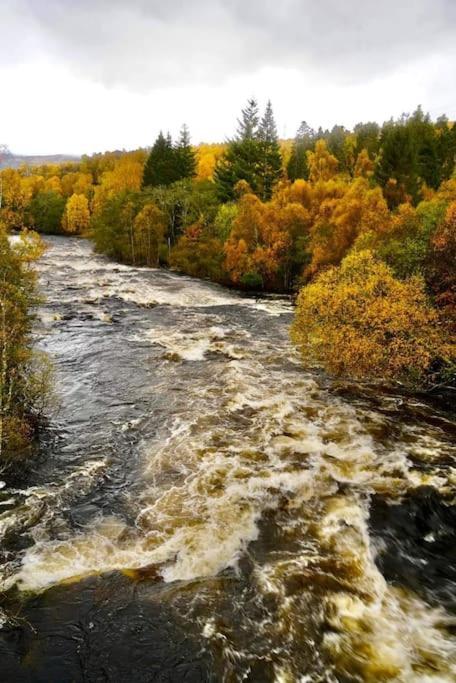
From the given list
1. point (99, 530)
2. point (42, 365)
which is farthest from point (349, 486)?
point (42, 365)

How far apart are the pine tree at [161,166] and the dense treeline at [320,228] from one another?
27 centimetres

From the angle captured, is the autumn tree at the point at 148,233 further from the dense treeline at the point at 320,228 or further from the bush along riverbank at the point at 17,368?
the bush along riverbank at the point at 17,368

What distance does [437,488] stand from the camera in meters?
16.8

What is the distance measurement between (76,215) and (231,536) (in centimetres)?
10371

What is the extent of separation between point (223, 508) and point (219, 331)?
23.2 meters

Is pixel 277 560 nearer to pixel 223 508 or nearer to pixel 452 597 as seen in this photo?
pixel 223 508

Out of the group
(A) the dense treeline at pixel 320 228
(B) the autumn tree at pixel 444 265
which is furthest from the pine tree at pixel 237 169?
(B) the autumn tree at pixel 444 265

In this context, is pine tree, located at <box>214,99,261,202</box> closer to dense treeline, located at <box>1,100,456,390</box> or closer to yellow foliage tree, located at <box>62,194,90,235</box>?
dense treeline, located at <box>1,100,456,390</box>

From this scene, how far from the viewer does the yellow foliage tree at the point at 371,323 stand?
2331 centimetres

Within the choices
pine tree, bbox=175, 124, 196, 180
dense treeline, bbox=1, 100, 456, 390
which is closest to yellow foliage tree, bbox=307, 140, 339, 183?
dense treeline, bbox=1, 100, 456, 390

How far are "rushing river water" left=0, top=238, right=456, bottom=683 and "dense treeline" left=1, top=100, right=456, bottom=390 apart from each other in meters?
3.97

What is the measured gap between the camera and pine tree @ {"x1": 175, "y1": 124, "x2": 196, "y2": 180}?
92125 millimetres

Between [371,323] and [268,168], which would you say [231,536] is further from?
[268,168]

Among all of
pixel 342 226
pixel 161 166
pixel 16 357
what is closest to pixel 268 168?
pixel 161 166
